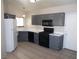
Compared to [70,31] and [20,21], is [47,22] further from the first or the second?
[20,21]

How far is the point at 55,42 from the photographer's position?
470cm

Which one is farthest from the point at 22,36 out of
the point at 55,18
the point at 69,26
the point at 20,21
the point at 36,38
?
the point at 69,26

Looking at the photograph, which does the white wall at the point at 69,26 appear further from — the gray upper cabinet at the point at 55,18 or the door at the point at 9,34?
the door at the point at 9,34

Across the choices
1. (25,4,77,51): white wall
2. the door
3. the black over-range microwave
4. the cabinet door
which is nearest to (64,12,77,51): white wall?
(25,4,77,51): white wall

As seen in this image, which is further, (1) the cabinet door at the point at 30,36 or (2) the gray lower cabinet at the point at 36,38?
(1) the cabinet door at the point at 30,36

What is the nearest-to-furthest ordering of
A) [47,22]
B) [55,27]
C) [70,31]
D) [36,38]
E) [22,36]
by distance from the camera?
[70,31]
[55,27]
[47,22]
[36,38]
[22,36]

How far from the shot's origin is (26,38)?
6656mm

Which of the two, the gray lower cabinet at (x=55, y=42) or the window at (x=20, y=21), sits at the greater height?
the window at (x=20, y=21)

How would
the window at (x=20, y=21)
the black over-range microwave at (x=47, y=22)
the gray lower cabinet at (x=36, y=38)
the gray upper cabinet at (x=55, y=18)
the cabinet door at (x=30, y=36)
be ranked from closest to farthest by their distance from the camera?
the gray upper cabinet at (x=55, y=18)
the black over-range microwave at (x=47, y=22)
the gray lower cabinet at (x=36, y=38)
the cabinet door at (x=30, y=36)
the window at (x=20, y=21)

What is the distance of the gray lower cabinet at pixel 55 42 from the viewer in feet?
15.2

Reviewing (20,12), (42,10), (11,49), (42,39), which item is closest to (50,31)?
(42,39)

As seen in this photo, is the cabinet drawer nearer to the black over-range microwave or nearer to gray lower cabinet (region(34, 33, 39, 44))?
the black over-range microwave

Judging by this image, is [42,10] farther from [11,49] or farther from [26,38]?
[11,49]

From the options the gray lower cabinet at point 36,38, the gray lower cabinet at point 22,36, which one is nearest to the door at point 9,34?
the gray lower cabinet at point 36,38
